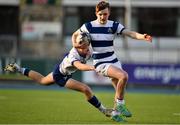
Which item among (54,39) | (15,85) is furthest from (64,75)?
(54,39)

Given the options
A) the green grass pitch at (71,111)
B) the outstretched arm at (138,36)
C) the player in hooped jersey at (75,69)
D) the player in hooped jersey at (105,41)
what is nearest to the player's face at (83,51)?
the player in hooped jersey at (75,69)

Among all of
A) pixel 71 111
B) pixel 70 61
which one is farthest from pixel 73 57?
pixel 71 111

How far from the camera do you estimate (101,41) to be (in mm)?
14148

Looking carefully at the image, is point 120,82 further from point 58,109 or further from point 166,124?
point 58,109

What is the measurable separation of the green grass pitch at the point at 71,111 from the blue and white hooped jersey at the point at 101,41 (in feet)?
3.80

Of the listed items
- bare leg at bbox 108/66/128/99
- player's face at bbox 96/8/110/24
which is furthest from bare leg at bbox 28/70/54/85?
player's face at bbox 96/8/110/24

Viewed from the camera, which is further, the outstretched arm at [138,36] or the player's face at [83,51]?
the player's face at [83,51]

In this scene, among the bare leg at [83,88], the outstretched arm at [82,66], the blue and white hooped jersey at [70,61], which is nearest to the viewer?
the outstretched arm at [82,66]

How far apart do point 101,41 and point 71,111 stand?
2.55 meters

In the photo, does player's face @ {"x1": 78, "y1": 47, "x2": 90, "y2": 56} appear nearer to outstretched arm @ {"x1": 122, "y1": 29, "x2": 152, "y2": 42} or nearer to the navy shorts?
the navy shorts

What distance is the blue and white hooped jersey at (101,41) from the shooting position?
14.1 metres

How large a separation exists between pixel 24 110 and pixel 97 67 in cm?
270

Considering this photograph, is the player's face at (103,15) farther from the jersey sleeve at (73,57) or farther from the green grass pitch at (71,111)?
the green grass pitch at (71,111)

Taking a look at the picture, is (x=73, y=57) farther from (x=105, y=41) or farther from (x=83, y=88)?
(x=105, y=41)
